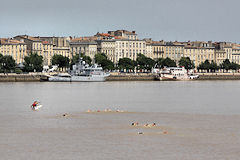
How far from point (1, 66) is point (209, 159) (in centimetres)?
12310

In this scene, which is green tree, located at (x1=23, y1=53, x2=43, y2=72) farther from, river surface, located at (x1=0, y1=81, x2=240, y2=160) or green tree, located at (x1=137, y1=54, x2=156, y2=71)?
river surface, located at (x1=0, y1=81, x2=240, y2=160)

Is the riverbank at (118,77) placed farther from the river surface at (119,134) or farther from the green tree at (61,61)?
the river surface at (119,134)

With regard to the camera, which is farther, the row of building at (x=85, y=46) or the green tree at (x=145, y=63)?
the row of building at (x=85, y=46)

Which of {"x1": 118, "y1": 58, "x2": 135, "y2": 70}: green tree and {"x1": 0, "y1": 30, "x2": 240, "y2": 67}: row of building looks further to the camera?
{"x1": 0, "y1": 30, "x2": 240, "y2": 67}: row of building

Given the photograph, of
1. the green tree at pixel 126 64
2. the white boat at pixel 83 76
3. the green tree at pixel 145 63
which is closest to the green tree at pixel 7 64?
the white boat at pixel 83 76

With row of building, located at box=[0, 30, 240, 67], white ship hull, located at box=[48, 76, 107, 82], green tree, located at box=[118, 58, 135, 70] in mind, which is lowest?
white ship hull, located at box=[48, 76, 107, 82]

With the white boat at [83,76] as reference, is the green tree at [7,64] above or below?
above

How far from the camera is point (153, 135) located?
27.7 meters

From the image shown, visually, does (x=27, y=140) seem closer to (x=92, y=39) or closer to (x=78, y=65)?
(x=78, y=65)

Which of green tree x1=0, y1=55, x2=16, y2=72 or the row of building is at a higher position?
the row of building

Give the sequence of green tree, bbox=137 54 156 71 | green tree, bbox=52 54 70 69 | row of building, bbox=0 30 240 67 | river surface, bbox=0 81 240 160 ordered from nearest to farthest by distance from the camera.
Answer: river surface, bbox=0 81 240 160 → green tree, bbox=52 54 70 69 → green tree, bbox=137 54 156 71 → row of building, bbox=0 30 240 67

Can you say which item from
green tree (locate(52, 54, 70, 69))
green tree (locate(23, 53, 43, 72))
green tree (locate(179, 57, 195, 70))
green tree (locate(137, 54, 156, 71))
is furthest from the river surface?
green tree (locate(179, 57, 195, 70))

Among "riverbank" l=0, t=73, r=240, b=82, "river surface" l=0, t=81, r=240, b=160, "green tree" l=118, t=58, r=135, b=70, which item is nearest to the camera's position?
"river surface" l=0, t=81, r=240, b=160

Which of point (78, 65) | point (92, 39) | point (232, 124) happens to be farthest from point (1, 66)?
point (232, 124)
